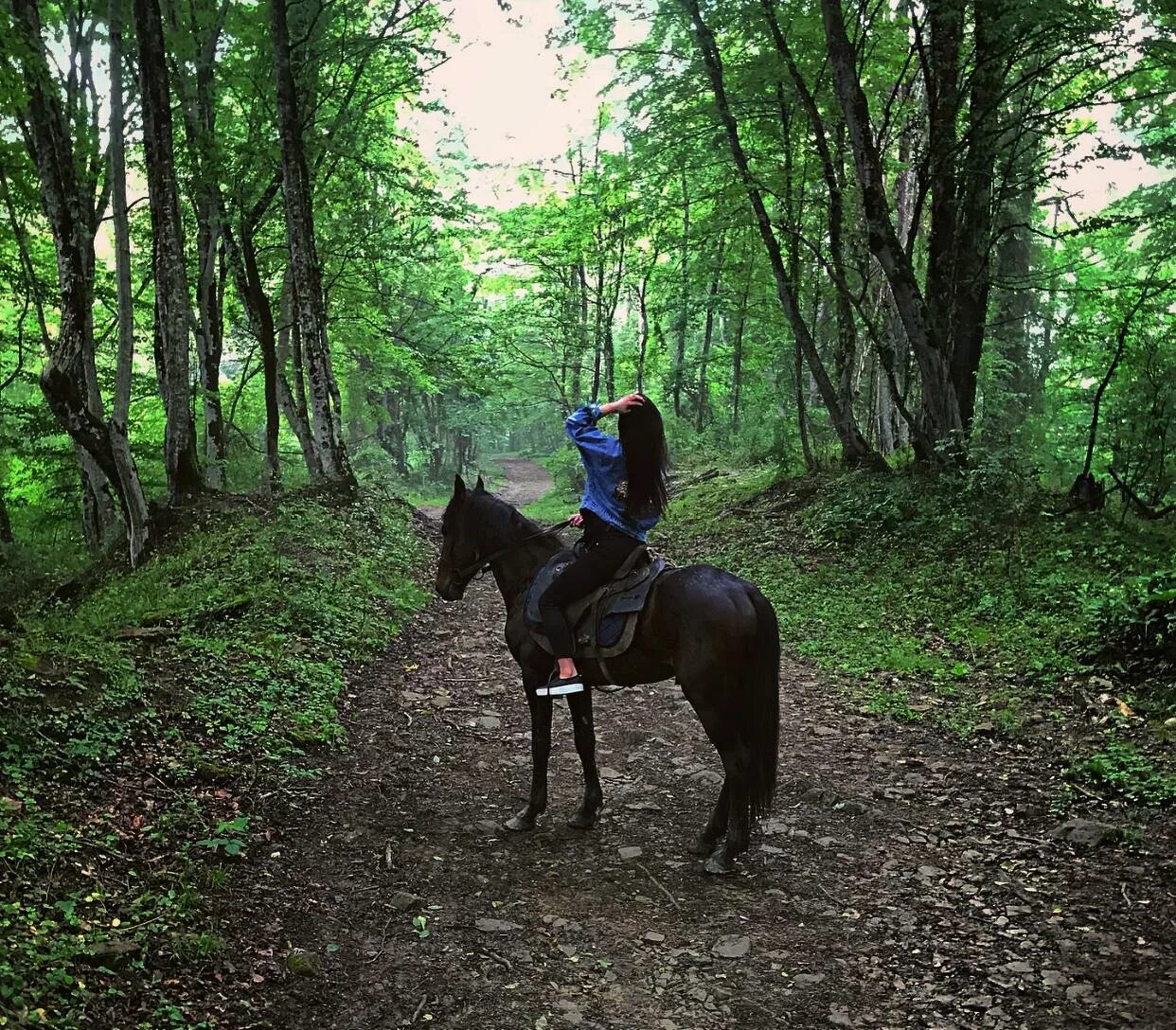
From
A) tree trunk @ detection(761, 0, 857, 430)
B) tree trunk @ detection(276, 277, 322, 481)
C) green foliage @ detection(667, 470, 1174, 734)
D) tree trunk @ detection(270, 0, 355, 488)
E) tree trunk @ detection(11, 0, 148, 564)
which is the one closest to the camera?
green foliage @ detection(667, 470, 1174, 734)

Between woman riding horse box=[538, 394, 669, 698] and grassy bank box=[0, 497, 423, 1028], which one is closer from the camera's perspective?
grassy bank box=[0, 497, 423, 1028]

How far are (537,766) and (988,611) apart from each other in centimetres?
570

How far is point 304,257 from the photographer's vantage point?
14.6 metres

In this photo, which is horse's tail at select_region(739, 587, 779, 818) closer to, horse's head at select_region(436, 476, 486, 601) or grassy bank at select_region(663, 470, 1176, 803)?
grassy bank at select_region(663, 470, 1176, 803)

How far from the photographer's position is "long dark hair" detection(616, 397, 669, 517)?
5395 millimetres

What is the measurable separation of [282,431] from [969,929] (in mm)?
29610

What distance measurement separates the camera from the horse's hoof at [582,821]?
571cm

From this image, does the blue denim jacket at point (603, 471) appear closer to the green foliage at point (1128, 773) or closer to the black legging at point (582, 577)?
the black legging at point (582, 577)

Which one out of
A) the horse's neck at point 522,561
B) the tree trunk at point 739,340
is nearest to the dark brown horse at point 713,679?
the horse's neck at point 522,561

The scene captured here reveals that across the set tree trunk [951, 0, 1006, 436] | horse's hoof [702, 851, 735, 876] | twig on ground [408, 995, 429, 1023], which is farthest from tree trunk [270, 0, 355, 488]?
twig on ground [408, 995, 429, 1023]

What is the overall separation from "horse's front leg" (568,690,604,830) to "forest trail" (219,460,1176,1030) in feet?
0.52

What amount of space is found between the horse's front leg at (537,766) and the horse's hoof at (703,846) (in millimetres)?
1120

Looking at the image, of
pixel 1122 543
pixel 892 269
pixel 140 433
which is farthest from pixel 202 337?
pixel 1122 543

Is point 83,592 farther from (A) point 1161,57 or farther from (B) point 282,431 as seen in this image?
(B) point 282,431
